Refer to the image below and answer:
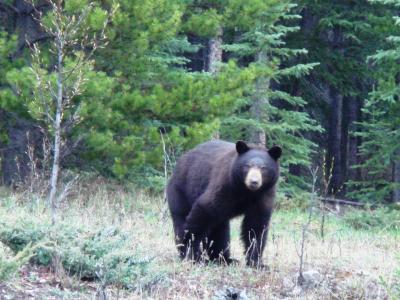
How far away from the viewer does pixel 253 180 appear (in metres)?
8.54

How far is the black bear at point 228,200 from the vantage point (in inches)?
346

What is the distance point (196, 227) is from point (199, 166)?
2.59ft

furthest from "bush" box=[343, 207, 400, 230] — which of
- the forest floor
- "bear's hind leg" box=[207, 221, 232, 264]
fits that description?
"bear's hind leg" box=[207, 221, 232, 264]

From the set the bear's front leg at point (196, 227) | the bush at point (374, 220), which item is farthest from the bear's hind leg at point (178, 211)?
the bush at point (374, 220)

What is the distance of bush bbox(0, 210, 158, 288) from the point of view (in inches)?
270

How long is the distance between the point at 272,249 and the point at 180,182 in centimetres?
151

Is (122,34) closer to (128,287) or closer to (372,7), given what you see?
(128,287)

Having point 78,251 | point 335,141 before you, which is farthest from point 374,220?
point 335,141

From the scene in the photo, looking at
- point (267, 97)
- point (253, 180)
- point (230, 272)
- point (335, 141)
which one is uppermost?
point (267, 97)

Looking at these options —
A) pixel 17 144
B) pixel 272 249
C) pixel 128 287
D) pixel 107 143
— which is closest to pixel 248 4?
pixel 107 143

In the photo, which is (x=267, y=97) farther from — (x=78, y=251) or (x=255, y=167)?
(x=78, y=251)

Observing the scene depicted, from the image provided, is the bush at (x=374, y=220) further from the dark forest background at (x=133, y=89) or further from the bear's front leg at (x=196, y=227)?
the bear's front leg at (x=196, y=227)

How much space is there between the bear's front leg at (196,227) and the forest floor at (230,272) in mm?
250

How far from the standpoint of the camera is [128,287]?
6.94 metres
